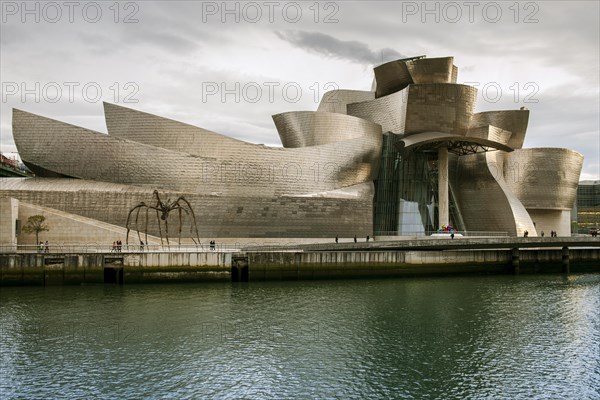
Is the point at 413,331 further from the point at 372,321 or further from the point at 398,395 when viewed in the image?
the point at 398,395

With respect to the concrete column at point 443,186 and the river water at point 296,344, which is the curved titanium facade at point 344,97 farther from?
the river water at point 296,344

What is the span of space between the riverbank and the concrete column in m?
5.71

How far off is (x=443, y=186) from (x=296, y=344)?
23.7 meters

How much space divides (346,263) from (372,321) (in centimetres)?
860

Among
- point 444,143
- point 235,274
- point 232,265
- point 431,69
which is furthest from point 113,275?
point 431,69

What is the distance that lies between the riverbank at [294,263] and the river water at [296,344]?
1306 mm

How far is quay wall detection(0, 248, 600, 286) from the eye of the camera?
2066 centimetres

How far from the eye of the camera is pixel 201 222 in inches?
1128

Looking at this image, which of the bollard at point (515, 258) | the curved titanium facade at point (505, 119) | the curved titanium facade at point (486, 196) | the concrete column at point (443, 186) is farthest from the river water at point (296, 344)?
the curved titanium facade at point (505, 119)

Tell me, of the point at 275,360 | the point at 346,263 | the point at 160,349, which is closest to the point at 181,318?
the point at 160,349

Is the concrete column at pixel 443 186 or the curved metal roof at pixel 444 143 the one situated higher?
the curved metal roof at pixel 444 143

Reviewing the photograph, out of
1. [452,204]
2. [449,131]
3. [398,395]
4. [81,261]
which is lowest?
[398,395]

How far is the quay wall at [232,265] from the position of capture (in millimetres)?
20656

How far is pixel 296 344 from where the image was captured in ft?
40.4
